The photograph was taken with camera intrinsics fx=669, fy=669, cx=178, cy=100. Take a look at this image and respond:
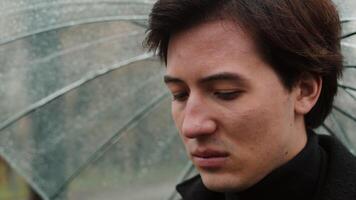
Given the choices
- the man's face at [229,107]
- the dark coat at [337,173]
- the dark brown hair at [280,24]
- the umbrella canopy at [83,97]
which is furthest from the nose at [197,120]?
the umbrella canopy at [83,97]

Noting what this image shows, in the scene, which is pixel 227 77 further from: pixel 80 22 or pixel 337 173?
pixel 80 22

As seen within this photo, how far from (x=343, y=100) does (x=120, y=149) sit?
1026mm

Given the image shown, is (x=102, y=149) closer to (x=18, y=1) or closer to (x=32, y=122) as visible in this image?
(x=32, y=122)

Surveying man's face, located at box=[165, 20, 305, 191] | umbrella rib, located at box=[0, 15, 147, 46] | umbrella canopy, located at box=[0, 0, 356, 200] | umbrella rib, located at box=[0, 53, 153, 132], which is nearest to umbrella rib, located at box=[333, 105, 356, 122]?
umbrella canopy, located at box=[0, 0, 356, 200]

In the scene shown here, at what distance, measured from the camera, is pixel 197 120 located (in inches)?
75.3

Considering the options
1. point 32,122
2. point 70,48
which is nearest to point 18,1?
point 70,48

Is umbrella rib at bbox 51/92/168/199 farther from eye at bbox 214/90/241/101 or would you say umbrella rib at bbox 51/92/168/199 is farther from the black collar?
eye at bbox 214/90/241/101

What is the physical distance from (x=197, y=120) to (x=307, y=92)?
0.38 m

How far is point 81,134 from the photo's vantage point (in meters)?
3.01

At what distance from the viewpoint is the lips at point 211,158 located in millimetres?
1923

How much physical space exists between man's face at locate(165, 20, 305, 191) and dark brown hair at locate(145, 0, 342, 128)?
35mm

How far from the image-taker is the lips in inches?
75.7

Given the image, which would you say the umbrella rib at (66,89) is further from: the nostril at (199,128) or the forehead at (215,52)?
the nostril at (199,128)

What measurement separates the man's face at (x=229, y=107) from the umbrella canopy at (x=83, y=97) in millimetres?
894
